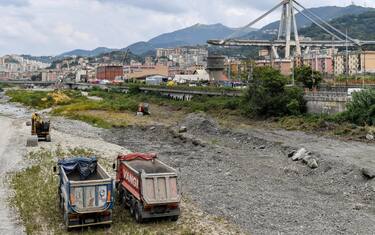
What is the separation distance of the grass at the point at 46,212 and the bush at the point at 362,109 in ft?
109

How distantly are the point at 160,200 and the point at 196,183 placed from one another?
28.6 ft

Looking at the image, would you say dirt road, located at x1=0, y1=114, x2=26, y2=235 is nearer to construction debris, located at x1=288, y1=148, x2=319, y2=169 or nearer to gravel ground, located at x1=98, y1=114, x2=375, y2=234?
gravel ground, located at x1=98, y1=114, x2=375, y2=234

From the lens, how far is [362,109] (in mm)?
49562

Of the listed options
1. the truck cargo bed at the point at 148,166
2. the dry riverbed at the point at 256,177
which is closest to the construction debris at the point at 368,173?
the dry riverbed at the point at 256,177

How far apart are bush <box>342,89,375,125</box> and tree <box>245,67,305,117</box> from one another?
8.75 metres

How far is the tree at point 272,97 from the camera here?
59.8 meters

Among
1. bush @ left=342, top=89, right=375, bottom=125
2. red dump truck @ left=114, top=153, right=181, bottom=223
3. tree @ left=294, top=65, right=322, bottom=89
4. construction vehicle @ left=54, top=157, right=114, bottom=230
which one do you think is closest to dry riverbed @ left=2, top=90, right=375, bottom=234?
red dump truck @ left=114, top=153, right=181, bottom=223

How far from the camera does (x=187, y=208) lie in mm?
21484

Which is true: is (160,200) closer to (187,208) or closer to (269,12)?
(187,208)

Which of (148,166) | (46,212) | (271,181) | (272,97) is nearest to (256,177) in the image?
(271,181)

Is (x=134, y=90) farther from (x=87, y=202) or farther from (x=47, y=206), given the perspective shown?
(x=87, y=202)

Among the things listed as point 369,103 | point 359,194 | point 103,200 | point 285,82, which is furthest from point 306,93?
point 103,200

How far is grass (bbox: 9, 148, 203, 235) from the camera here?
18.1m

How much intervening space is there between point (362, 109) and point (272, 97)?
1414 cm
